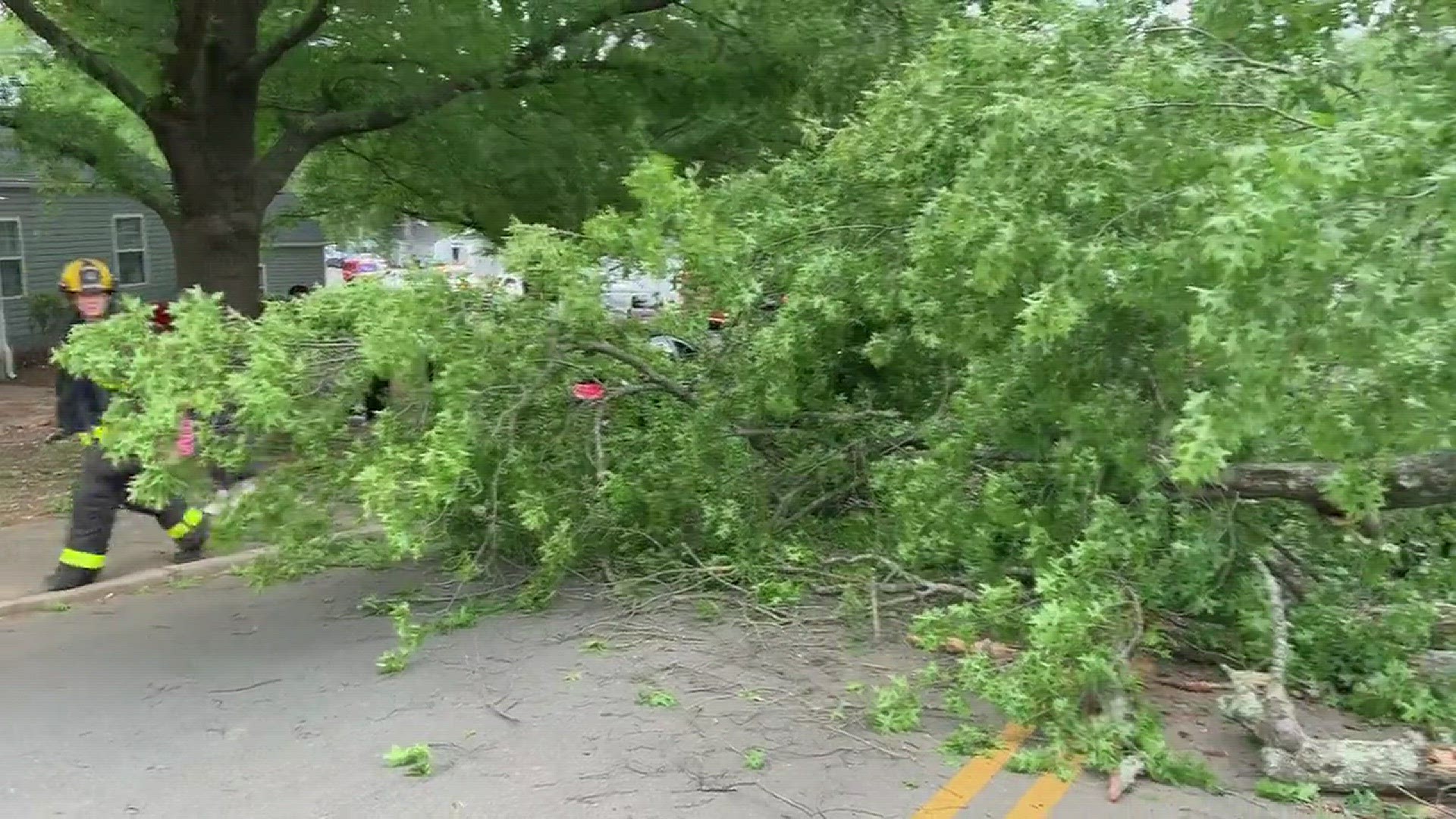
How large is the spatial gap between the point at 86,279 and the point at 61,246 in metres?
18.6

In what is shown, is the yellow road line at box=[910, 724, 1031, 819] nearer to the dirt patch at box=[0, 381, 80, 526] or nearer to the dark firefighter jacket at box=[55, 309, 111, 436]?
the dark firefighter jacket at box=[55, 309, 111, 436]

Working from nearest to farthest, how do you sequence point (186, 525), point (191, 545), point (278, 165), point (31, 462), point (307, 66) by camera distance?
point (186, 525), point (191, 545), point (278, 165), point (307, 66), point (31, 462)

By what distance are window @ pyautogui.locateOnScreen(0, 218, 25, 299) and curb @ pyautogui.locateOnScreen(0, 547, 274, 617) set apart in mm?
16279

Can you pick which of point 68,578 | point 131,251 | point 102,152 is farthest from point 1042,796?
point 131,251

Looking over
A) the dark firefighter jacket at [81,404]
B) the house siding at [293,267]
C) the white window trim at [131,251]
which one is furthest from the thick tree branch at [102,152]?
the house siding at [293,267]

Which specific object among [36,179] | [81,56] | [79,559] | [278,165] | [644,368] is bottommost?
[79,559]

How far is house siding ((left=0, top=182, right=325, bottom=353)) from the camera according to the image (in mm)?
20875

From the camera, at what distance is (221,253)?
34.3 feet

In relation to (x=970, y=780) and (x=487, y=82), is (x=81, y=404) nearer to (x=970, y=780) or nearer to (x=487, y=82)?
(x=487, y=82)

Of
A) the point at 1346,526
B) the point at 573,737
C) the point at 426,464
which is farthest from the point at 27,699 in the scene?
the point at 1346,526

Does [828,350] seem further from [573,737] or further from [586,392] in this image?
[573,737]

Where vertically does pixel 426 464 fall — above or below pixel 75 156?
below

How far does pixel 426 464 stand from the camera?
201 inches

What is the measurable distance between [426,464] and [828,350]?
2297mm
